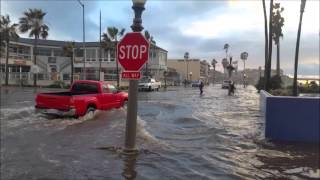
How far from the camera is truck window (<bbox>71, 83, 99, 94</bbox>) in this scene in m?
23.3

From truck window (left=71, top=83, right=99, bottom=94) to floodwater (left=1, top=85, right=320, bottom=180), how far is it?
269 cm

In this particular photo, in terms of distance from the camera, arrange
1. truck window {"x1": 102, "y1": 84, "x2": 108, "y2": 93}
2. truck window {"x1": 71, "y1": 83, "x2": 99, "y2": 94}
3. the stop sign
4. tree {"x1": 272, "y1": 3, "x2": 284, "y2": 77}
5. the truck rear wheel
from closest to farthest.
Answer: the stop sign, the truck rear wheel, truck window {"x1": 71, "y1": 83, "x2": 99, "y2": 94}, truck window {"x1": 102, "y1": 84, "x2": 108, "y2": 93}, tree {"x1": 272, "y1": 3, "x2": 284, "y2": 77}

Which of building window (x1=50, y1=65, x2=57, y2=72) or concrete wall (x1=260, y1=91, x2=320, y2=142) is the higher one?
building window (x1=50, y1=65, x2=57, y2=72)

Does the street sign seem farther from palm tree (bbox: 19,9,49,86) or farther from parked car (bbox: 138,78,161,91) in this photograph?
palm tree (bbox: 19,9,49,86)

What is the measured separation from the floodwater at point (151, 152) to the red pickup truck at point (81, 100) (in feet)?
1.58

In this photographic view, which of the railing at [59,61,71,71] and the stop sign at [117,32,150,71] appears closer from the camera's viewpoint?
the stop sign at [117,32,150,71]

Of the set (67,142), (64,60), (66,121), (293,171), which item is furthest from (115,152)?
(64,60)

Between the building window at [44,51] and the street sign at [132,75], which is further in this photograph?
the building window at [44,51]

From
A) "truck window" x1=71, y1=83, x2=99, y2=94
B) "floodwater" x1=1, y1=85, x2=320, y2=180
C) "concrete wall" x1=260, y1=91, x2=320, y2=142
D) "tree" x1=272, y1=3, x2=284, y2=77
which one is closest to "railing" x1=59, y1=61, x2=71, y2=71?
"tree" x1=272, y1=3, x2=284, y2=77

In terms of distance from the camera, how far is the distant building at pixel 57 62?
8162 centimetres

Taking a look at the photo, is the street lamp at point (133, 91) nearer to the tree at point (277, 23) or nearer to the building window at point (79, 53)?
the tree at point (277, 23)

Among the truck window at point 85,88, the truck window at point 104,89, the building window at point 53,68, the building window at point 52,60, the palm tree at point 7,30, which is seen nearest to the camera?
the truck window at point 85,88

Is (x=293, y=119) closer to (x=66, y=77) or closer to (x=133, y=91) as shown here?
(x=133, y=91)

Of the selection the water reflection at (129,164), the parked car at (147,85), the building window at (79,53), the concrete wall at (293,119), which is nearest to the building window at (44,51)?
the building window at (79,53)
